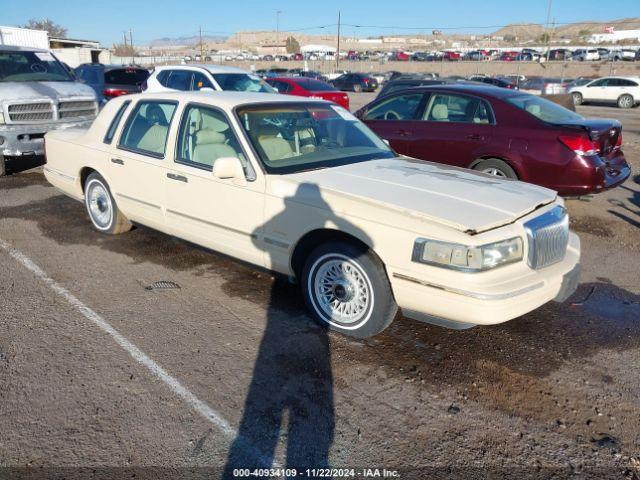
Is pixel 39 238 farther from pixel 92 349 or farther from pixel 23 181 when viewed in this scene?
pixel 23 181

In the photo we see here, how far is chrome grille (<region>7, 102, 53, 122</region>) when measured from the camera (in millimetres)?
8805

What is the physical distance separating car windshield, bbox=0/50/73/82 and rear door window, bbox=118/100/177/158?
564cm

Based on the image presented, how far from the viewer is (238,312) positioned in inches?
173

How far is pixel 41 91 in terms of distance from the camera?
30.4 feet

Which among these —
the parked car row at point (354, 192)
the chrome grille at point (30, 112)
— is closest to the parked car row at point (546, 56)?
the parked car row at point (354, 192)

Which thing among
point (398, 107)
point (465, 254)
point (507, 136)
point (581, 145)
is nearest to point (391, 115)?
point (398, 107)

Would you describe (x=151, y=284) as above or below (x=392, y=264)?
below

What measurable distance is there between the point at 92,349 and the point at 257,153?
1878mm

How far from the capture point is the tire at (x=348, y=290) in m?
3.72

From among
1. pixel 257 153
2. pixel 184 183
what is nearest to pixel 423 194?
pixel 257 153

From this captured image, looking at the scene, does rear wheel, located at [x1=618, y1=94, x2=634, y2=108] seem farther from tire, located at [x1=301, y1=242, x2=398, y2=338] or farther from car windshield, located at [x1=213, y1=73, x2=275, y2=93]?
tire, located at [x1=301, y1=242, x2=398, y2=338]

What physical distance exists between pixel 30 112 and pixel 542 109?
7934mm

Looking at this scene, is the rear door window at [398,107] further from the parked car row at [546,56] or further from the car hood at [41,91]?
the parked car row at [546,56]

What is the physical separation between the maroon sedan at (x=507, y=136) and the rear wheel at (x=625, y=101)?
22880mm
